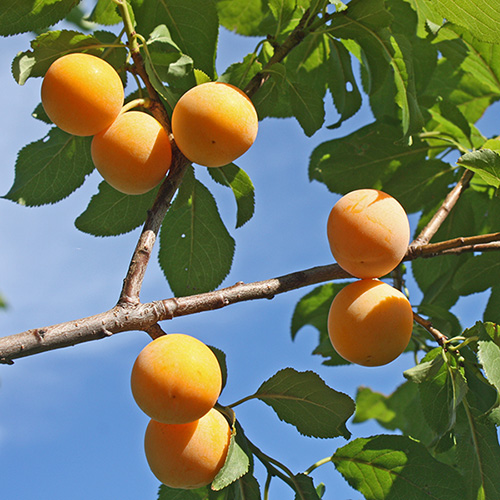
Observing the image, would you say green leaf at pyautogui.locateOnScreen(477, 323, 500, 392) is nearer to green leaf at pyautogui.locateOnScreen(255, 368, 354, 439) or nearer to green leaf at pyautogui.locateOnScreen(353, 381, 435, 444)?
green leaf at pyautogui.locateOnScreen(255, 368, 354, 439)

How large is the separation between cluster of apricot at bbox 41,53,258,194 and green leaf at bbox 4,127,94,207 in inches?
14.7

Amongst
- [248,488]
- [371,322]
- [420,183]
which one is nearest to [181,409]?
[248,488]

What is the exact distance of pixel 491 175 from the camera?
1.51m

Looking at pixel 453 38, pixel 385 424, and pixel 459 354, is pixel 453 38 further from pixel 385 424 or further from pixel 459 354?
pixel 385 424

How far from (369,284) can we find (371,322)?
0.37 ft

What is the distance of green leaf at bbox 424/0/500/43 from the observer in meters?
1.60

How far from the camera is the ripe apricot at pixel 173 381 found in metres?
1.23

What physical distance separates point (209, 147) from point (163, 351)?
0.55 meters

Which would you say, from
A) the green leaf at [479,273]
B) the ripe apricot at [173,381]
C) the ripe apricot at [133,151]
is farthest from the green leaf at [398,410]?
the ripe apricot at [133,151]

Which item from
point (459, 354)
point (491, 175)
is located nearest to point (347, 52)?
point (491, 175)

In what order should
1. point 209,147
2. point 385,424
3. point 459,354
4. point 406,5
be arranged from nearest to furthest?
1. point 209,147
2. point 459,354
3. point 406,5
4. point 385,424

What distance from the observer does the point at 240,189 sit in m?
1.77

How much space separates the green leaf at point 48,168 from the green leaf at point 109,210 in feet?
0.36

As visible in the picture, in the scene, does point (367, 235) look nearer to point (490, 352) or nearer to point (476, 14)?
point (490, 352)
